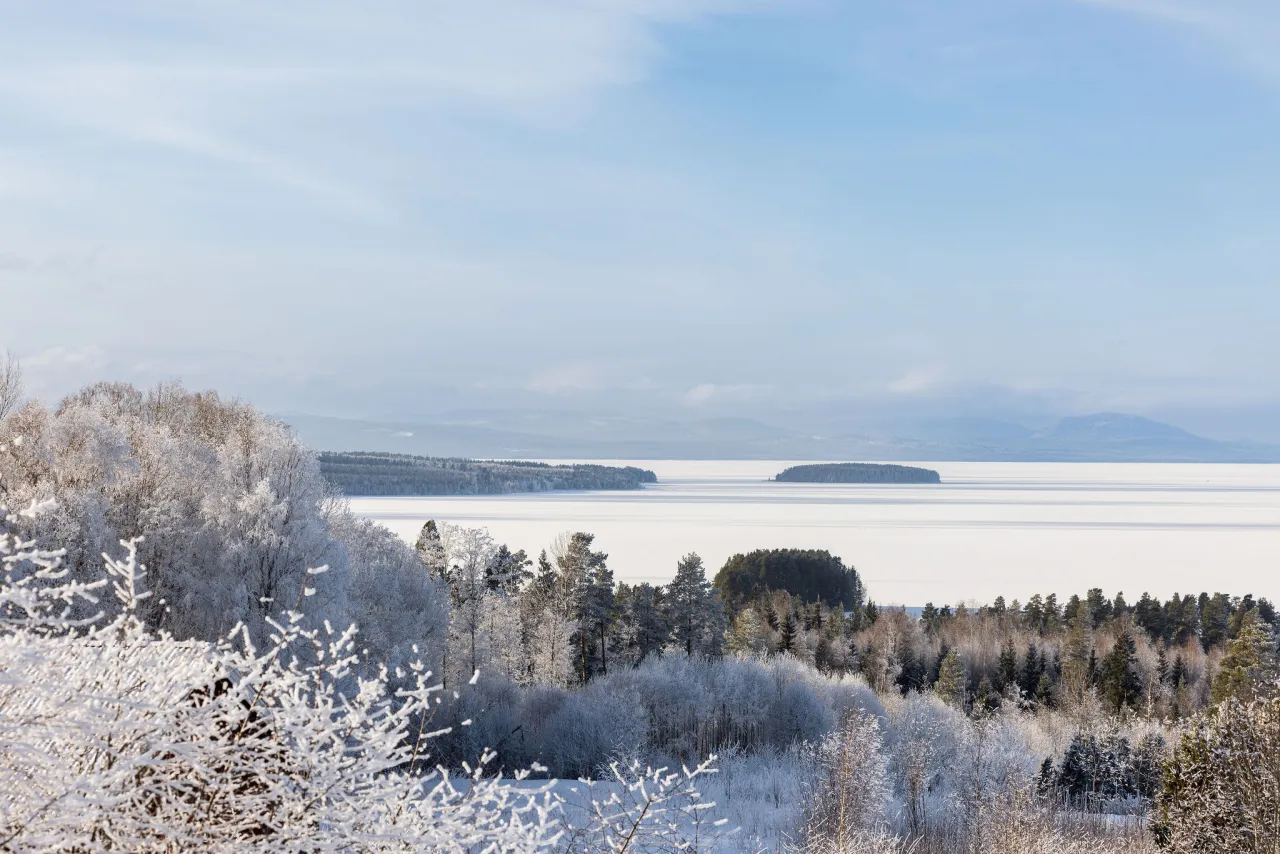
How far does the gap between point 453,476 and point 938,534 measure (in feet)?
184

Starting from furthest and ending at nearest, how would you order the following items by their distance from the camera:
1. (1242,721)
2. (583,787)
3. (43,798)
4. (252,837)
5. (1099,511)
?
(1099,511) < (583,787) < (1242,721) < (252,837) < (43,798)

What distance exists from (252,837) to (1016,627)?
73.0 meters

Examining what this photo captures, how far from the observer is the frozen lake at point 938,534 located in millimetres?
80125

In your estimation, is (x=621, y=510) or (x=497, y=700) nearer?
(x=497, y=700)

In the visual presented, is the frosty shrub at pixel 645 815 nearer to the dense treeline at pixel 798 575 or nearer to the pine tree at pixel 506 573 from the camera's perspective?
the pine tree at pixel 506 573

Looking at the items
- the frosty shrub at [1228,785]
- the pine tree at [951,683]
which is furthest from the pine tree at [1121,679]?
the frosty shrub at [1228,785]

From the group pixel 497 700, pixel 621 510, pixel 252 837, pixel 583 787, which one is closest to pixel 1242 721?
pixel 583 787

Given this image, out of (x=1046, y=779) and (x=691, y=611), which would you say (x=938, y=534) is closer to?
(x=691, y=611)

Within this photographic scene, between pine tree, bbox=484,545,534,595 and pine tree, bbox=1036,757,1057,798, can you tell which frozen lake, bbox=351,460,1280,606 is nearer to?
pine tree, bbox=484,545,534,595

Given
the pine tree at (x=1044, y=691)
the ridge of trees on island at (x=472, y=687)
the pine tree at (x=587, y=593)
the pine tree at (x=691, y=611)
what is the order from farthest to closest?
the pine tree at (x=1044, y=691), the pine tree at (x=691, y=611), the pine tree at (x=587, y=593), the ridge of trees on island at (x=472, y=687)

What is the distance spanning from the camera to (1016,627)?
70.6 m

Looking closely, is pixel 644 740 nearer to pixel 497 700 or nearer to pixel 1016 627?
pixel 497 700

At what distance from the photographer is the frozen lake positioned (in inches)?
3155

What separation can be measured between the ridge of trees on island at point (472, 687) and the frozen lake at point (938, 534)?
9199mm
